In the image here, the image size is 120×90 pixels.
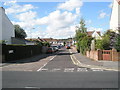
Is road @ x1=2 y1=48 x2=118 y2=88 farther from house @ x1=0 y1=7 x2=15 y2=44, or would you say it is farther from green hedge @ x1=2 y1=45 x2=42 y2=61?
house @ x1=0 y1=7 x2=15 y2=44

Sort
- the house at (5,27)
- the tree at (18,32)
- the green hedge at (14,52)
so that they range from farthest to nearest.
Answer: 1. the tree at (18,32)
2. the house at (5,27)
3. the green hedge at (14,52)

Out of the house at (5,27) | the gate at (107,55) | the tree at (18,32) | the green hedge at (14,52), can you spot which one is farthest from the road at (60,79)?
the tree at (18,32)

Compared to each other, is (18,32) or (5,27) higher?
(18,32)

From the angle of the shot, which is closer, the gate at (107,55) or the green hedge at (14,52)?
the gate at (107,55)

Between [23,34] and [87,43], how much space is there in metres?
49.2

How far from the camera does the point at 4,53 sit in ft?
80.8

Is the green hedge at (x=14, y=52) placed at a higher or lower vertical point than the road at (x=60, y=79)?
higher

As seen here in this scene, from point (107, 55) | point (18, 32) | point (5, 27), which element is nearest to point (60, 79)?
point (107, 55)

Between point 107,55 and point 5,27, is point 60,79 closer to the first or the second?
point 107,55

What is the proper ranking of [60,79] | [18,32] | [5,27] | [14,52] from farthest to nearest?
1. [18,32]
2. [5,27]
3. [14,52]
4. [60,79]

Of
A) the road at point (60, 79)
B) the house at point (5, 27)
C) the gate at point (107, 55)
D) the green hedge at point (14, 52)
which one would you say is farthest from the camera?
the house at point (5, 27)

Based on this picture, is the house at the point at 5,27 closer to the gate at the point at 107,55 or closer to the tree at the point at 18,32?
the gate at the point at 107,55

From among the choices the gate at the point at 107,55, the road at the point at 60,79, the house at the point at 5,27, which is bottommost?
the road at the point at 60,79

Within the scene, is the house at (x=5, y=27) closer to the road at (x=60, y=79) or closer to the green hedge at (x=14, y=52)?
the green hedge at (x=14, y=52)
